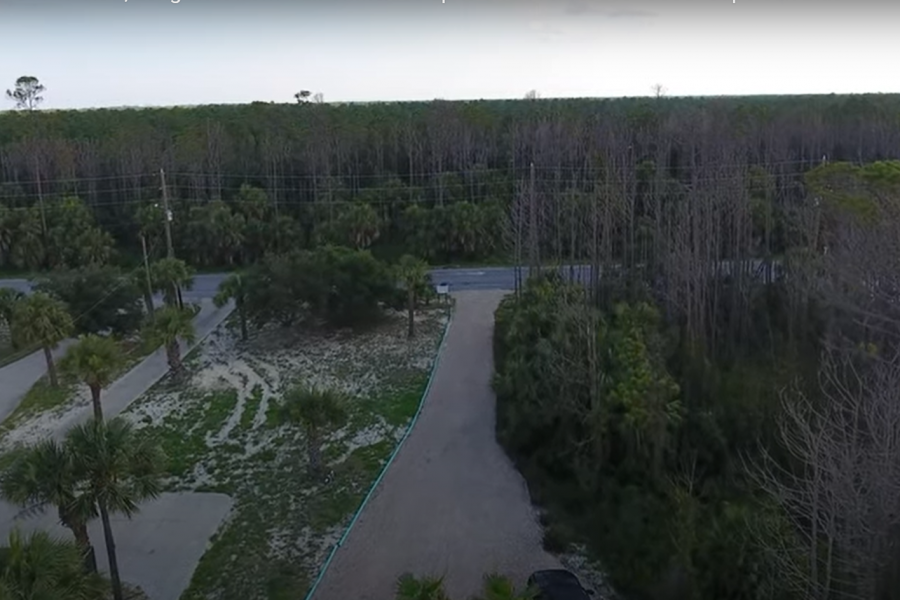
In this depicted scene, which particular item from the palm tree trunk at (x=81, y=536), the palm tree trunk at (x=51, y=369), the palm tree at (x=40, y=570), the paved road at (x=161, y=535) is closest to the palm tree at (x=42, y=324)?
the palm tree trunk at (x=51, y=369)

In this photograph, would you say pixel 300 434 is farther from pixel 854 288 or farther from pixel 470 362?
pixel 854 288

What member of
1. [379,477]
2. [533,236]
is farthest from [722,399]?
[533,236]

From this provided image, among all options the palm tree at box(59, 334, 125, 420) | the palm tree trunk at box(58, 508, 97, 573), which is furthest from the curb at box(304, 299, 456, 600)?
the palm tree at box(59, 334, 125, 420)

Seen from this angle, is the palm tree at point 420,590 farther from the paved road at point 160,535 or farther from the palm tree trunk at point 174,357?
the palm tree trunk at point 174,357

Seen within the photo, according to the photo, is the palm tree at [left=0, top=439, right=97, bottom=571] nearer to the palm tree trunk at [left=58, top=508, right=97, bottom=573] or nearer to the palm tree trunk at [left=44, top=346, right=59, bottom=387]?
the palm tree trunk at [left=58, top=508, right=97, bottom=573]

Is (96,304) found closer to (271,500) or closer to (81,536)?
(271,500)

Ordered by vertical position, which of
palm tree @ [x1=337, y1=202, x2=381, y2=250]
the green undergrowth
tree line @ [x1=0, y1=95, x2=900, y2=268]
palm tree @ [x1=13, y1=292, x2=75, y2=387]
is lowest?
the green undergrowth

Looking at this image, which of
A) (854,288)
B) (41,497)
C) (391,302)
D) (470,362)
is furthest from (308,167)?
(41,497)
